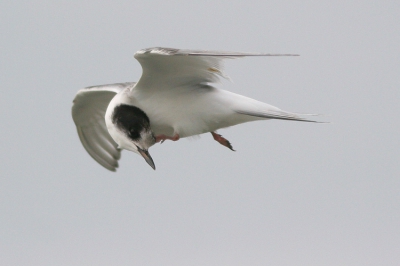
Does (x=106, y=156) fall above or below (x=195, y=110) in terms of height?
below

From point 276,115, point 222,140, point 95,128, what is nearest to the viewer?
point 276,115

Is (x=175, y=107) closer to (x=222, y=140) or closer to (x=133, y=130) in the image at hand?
(x=133, y=130)

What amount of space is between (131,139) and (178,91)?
968mm

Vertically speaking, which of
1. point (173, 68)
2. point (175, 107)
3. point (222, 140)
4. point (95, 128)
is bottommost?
point (95, 128)

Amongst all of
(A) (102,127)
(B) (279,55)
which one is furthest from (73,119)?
(B) (279,55)

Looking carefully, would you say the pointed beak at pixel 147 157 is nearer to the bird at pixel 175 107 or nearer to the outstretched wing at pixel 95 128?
the bird at pixel 175 107

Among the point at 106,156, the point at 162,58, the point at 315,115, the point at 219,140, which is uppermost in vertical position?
the point at 162,58

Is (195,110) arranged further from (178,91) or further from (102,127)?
(102,127)

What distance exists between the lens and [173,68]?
11453mm

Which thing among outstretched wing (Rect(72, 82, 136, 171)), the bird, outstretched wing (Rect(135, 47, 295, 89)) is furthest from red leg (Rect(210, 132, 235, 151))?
outstretched wing (Rect(72, 82, 136, 171))

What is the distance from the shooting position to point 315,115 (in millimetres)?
11055

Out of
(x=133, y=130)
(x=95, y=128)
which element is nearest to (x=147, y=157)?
(x=133, y=130)

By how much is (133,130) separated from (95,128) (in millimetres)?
3568

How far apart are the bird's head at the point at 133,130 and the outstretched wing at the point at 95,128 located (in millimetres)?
2438
